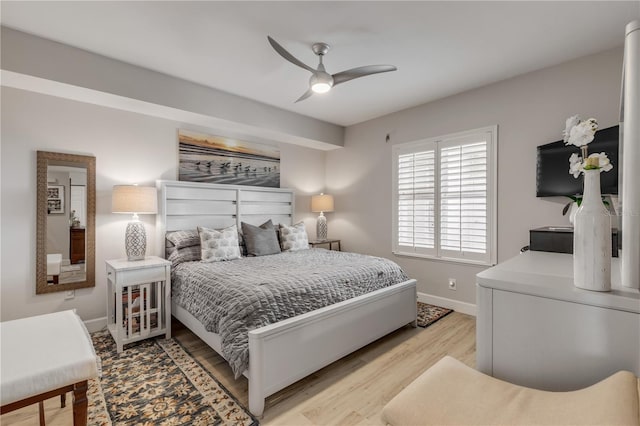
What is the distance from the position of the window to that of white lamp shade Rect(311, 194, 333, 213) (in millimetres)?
1102

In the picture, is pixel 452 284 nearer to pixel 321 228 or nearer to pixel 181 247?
pixel 321 228

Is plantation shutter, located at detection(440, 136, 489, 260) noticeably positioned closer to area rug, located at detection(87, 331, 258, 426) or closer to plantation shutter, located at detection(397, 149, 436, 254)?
plantation shutter, located at detection(397, 149, 436, 254)

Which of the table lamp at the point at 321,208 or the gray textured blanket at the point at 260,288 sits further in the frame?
the table lamp at the point at 321,208

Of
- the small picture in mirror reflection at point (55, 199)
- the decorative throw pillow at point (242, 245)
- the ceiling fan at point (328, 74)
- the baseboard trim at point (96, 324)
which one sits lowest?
the baseboard trim at point (96, 324)

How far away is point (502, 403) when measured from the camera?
2.91 feet

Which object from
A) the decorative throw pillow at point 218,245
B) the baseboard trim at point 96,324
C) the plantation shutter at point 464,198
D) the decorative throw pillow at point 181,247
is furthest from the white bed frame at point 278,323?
the plantation shutter at point 464,198

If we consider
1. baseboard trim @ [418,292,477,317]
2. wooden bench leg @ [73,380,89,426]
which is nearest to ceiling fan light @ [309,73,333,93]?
wooden bench leg @ [73,380,89,426]

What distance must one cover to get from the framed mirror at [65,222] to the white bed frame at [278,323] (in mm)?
671

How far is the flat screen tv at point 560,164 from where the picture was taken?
98.7 inches

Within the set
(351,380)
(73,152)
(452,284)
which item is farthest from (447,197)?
(73,152)

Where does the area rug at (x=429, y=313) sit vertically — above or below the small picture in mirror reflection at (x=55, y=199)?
below

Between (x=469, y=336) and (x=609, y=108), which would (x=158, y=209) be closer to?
(x=469, y=336)

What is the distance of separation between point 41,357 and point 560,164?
4.09 m

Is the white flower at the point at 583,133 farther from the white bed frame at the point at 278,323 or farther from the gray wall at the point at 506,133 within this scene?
the gray wall at the point at 506,133
